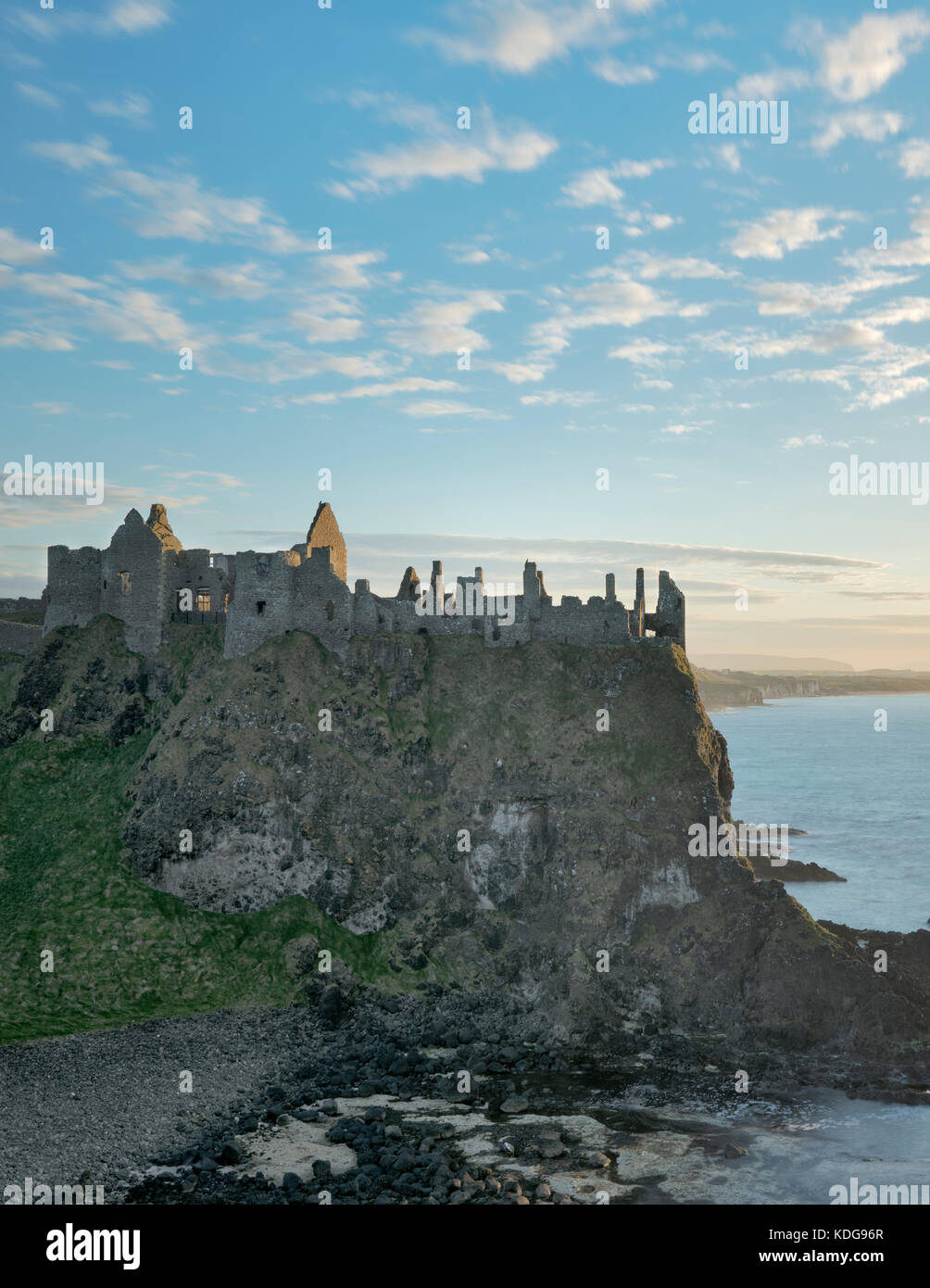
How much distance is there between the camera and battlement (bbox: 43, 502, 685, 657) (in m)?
59.8

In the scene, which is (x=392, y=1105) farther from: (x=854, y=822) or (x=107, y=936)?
(x=854, y=822)

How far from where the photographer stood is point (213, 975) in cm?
5025

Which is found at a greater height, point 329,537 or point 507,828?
point 329,537

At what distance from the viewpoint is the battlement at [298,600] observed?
59.8 m

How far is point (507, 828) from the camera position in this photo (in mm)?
56344

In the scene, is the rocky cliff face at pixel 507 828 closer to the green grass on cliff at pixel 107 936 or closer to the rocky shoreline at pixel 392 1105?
the green grass on cliff at pixel 107 936

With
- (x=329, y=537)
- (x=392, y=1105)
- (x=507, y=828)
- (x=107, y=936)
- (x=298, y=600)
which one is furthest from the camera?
(x=329, y=537)

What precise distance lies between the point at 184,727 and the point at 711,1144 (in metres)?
37.0

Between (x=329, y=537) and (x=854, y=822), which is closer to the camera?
(x=329, y=537)

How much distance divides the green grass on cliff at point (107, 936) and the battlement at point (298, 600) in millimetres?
11572

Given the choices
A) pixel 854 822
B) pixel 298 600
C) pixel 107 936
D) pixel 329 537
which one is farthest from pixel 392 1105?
pixel 854 822

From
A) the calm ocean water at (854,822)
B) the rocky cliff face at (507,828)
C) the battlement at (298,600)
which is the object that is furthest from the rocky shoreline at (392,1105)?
the calm ocean water at (854,822)

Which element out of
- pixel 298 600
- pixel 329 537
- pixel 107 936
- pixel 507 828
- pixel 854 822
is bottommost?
pixel 854 822

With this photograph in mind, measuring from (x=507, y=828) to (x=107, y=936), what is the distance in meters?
23.0
